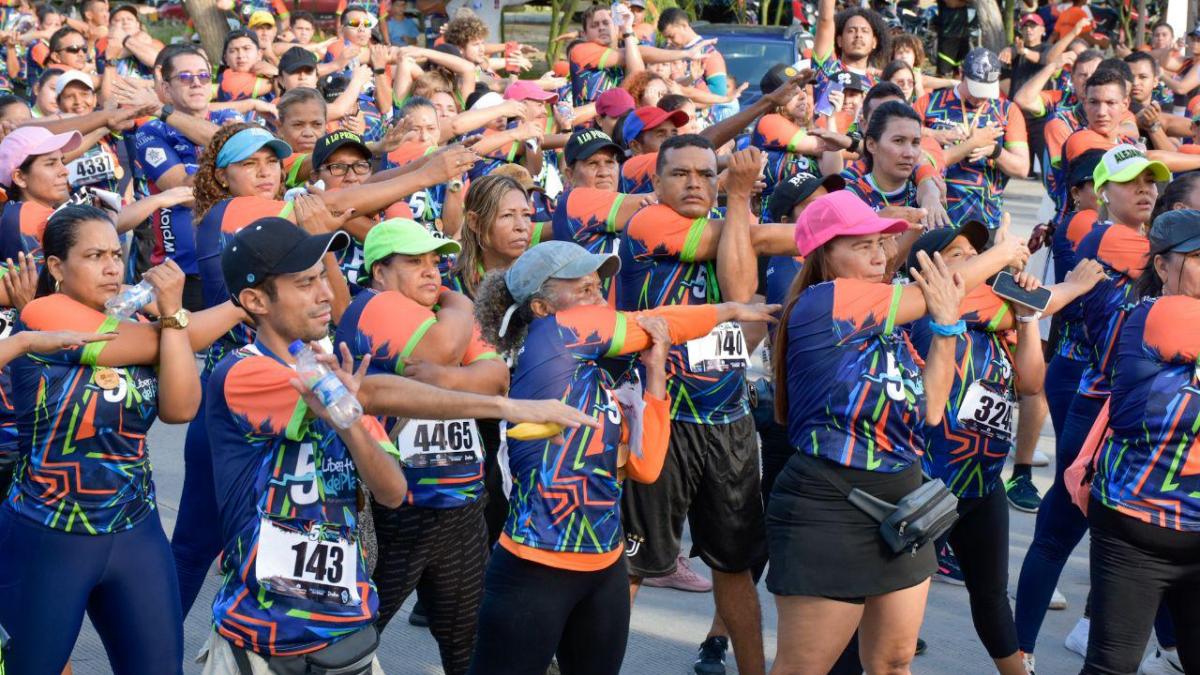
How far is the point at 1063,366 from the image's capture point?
652 cm

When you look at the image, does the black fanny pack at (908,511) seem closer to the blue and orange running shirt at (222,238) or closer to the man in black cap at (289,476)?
the man in black cap at (289,476)

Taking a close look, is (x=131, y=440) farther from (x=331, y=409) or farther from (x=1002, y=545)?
(x=1002, y=545)

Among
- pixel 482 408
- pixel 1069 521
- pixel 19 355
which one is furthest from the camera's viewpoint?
pixel 1069 521

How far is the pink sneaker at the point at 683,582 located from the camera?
21.0ft

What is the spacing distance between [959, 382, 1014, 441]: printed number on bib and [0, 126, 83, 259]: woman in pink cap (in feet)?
12.3

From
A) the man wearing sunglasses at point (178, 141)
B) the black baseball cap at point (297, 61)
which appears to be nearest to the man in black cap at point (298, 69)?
the black baseball cap at point (297, 61)

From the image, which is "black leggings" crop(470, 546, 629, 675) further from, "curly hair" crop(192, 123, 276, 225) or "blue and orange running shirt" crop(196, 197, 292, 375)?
"curly hair" crop(192, 123, 276, 225)

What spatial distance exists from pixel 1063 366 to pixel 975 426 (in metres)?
1.72

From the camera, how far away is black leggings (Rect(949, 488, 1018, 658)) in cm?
497

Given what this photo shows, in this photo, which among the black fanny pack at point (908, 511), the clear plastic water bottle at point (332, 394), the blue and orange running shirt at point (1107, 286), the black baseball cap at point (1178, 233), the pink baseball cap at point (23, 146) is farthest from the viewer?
the pink baseball cap at point (23, 146)

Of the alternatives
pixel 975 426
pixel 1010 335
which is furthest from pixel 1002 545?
pixel 1010 335

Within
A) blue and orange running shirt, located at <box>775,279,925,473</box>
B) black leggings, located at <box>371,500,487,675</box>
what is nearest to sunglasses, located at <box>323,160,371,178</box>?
black leggings, located at <box>371,500,487,675</box>

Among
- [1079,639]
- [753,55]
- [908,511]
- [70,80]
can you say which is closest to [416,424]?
[908,511]

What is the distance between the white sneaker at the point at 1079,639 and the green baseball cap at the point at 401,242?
10.1 feet
